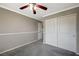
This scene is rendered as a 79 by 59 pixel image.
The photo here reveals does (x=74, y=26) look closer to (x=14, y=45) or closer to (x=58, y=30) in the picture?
(x=58, y=30)

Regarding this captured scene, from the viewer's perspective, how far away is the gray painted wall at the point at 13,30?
3.87 metres

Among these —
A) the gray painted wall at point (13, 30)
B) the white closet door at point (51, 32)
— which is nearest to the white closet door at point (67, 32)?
the white closet door at point (51, 32)

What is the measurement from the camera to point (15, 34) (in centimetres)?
471

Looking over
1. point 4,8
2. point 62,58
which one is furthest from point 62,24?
point 62,58

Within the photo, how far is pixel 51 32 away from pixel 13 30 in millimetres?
2322

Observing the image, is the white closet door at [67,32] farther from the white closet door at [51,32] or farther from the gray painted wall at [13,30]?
the gray painted wall at [13,30]

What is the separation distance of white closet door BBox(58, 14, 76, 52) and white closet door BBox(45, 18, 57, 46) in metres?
0.38

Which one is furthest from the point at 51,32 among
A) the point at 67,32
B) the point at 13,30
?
the point at 13,30

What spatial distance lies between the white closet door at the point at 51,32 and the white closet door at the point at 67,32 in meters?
0.38

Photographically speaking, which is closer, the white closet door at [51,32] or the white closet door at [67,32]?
the white closet door at [67,32]

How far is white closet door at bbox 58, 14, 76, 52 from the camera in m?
3.94

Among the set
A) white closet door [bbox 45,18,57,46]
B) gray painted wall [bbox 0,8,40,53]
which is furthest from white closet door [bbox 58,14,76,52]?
gray painted wall [bbox 0,8,40,53]

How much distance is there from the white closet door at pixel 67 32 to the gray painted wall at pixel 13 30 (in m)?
2.20

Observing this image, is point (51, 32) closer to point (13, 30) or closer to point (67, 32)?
point (67, 32)
